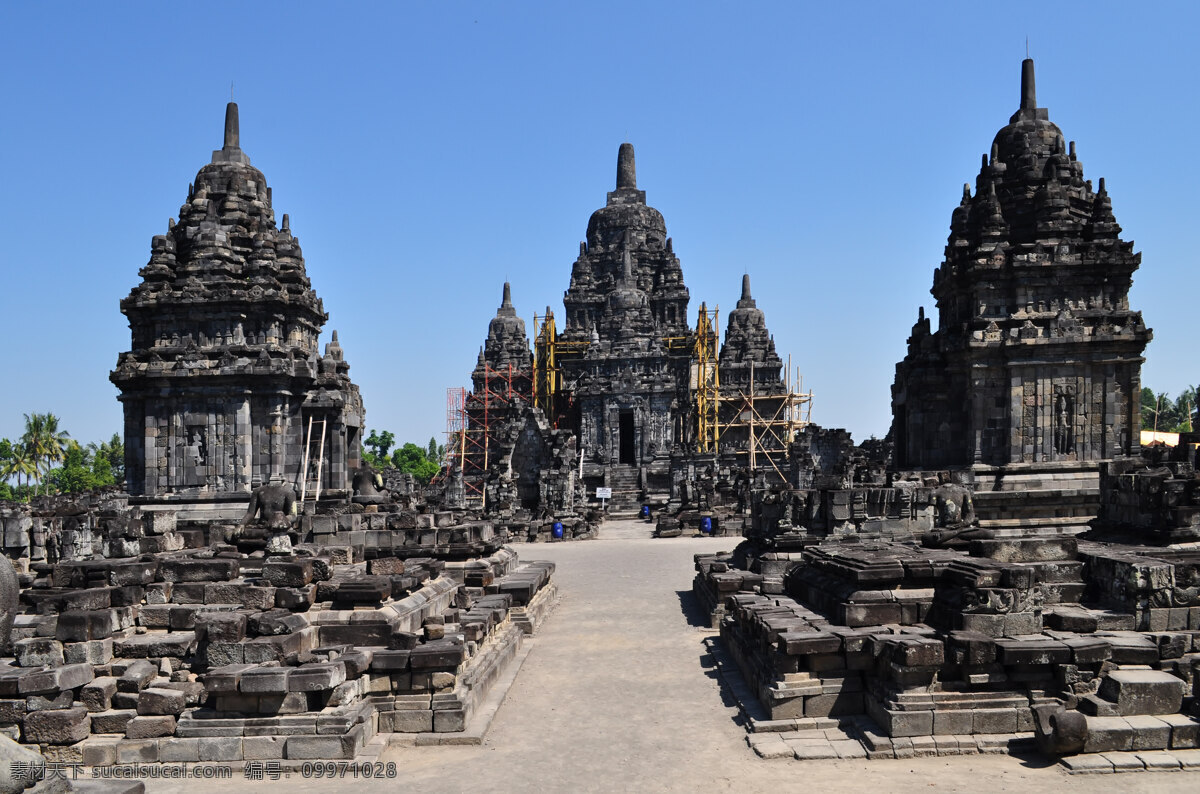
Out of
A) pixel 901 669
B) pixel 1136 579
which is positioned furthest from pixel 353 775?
pixel 1136 579

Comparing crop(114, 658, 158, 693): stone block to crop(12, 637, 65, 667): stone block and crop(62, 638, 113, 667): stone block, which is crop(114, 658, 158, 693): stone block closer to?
crop(62, 638, 113, 667): stone block

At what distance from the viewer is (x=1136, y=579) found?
28.6 ft

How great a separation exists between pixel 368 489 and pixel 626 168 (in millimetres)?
42983

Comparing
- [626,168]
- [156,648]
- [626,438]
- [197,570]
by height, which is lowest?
[156,648]

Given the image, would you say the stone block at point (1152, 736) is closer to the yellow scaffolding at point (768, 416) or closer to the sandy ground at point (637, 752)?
the sandy ground at point (637, 752)

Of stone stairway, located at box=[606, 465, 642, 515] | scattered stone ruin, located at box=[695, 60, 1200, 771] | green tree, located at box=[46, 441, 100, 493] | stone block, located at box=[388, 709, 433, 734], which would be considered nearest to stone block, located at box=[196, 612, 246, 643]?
stone block, located at box=[388, 709, 433, 734]

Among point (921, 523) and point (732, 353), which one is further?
point (732, 353)

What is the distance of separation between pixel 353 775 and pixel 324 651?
1.38m

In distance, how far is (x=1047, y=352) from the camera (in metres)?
21.0

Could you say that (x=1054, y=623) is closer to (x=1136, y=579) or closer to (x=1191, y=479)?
(x=1136, y=579)

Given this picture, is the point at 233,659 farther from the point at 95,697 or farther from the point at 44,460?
the point at 44,460

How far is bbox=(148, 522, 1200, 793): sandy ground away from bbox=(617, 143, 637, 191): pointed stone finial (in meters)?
46.1

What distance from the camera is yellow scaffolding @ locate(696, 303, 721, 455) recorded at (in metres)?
47.2

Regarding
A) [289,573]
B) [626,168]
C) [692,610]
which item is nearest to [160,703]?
[289,573]
